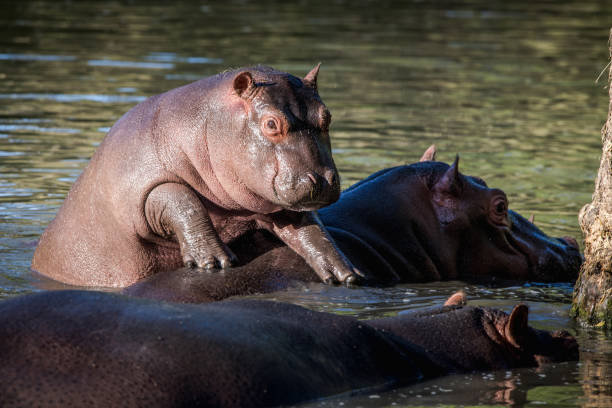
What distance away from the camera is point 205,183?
23.5 ft

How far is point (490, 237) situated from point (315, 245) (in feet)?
4.82

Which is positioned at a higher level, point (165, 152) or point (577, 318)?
point (165, 152)

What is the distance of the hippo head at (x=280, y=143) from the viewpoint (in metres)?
6.63

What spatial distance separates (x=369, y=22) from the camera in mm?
26391

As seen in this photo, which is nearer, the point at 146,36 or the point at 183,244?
the point at 183,244

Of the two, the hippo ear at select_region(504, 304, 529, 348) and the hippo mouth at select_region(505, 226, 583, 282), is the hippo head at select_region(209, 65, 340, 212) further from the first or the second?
the hippo mouth at select_region(505, 226, 583, 282)

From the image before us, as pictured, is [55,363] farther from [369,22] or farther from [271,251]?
[369,22]

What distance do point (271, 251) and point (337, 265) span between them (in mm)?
513

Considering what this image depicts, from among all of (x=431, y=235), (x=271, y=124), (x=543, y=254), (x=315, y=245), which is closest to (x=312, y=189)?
(x=271, y=124)

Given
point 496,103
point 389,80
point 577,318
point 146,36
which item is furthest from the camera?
point 146,36

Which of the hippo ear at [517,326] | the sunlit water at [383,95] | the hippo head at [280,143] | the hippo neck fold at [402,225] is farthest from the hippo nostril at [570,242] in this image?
the hippo ear at [517,326]

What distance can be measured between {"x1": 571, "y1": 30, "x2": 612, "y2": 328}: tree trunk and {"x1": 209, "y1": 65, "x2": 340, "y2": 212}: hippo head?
4.69 ft

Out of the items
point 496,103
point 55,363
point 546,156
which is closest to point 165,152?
point 55,363

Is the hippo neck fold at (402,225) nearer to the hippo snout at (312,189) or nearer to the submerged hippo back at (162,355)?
the hippo snout at (312,189)
